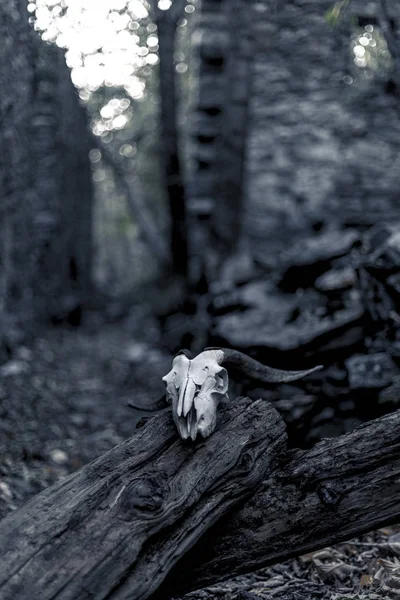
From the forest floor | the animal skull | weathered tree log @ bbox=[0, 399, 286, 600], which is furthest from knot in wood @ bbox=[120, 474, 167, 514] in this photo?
the forest floor

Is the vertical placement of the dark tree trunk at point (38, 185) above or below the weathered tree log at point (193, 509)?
above

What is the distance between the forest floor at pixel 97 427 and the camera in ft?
9.36

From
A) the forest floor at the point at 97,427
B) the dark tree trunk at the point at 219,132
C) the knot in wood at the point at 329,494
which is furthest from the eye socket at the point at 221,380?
the dark tree trunk at the point at 219,132

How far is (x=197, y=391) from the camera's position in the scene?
8.56 feet

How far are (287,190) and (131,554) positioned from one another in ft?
17.5

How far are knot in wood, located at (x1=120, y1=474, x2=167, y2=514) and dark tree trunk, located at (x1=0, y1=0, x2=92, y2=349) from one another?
3114 millimetres

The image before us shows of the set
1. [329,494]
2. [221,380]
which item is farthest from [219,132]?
[329,494]

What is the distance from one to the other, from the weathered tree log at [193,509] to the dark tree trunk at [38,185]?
3.03m

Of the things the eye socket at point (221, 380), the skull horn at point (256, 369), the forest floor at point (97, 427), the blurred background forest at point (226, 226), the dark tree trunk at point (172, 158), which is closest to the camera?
the eye socket at point (221, 380)

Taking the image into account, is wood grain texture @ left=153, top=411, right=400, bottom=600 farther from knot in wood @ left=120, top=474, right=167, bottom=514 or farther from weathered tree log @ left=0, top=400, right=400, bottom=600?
knot in wood @ left=120, top=474, right=167, bottom=514

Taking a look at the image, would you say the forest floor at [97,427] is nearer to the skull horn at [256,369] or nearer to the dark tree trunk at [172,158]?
the skull horn at [256,369]

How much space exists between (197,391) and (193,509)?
1.45 feet

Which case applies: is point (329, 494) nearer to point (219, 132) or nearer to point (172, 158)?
point (219, 132)

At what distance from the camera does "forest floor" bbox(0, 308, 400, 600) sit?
9.36 ft
